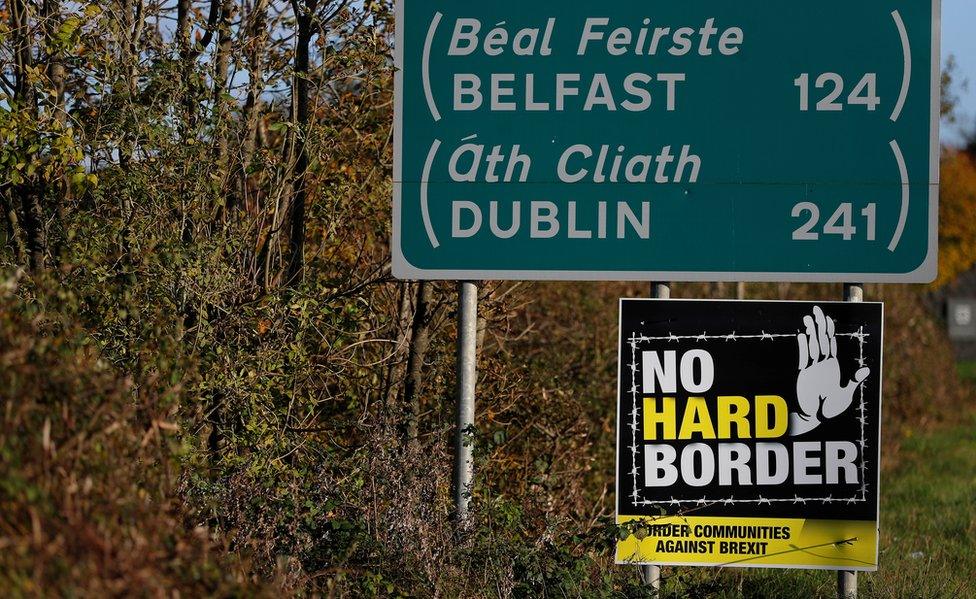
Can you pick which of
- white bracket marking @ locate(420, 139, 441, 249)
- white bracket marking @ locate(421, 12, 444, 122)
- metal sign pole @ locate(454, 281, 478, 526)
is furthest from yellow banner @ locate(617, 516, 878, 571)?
white bracket marking @ locate(421, 12, 444, 122)

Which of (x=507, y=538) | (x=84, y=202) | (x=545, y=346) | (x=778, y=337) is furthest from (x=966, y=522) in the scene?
(x=84, y=202)

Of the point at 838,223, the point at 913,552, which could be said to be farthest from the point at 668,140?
the point at 913,552

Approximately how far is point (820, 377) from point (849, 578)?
0.97 meters

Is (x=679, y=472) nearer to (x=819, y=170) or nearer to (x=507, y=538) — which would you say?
(x=507, y=538)

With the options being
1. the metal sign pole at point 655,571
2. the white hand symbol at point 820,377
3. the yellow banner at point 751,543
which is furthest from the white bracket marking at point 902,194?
the yellow banner at point 751,543

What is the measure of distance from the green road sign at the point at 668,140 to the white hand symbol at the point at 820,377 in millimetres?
267

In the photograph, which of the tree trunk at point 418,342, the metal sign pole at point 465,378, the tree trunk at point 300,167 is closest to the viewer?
the metal sign pole at point 465,378

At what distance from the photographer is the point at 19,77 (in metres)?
7.00

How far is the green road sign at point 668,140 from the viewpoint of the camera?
19.4 ft

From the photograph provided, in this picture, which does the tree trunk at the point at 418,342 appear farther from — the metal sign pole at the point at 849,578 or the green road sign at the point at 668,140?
the metal sign pole at the point at 849,578

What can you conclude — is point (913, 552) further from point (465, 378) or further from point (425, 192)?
point (425, 192)

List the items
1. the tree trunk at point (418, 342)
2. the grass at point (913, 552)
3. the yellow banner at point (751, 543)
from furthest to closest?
the tree trunk at point (418, 342), the grass at point (913, 552), the yellow banner at point (751, 543)

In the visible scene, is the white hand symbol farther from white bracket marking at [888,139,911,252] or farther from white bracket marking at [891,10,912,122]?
white bracket marking at [891,10,912,122]

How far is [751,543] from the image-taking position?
5.87m
